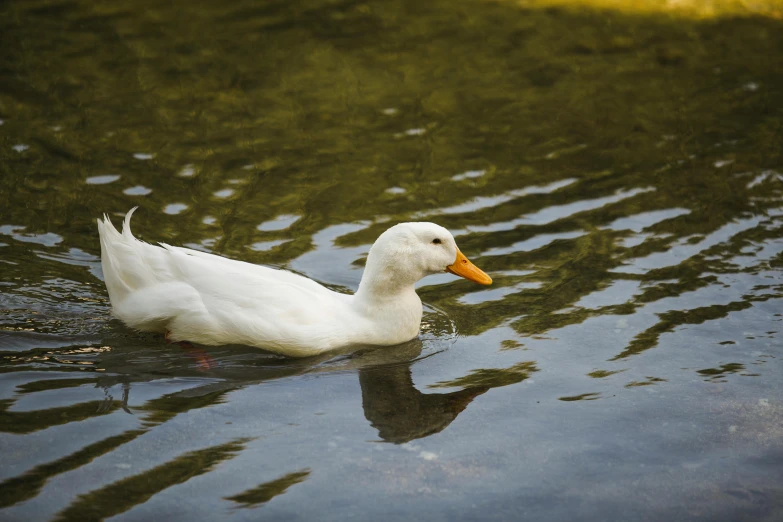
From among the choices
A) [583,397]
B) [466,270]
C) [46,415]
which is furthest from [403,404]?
[46,415]

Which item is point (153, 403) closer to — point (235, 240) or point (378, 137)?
point (235, 240)

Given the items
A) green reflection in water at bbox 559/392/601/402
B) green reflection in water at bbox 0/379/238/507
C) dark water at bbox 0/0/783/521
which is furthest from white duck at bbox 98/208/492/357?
green reflection in water at bbox 559/392/601/402

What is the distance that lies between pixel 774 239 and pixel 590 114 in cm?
352

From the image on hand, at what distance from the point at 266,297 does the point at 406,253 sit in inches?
39.6

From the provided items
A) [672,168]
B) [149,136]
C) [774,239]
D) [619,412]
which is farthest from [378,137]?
[619,412]

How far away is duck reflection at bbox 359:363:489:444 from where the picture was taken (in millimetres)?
5605

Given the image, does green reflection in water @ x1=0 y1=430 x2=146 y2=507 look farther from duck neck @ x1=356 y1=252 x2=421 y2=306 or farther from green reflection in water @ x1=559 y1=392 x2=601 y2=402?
green reflection in water @ x1=559 y1=392 x2=601 y2=402

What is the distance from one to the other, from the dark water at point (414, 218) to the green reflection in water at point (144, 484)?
1cm

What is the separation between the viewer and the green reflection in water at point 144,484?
15.1 ft

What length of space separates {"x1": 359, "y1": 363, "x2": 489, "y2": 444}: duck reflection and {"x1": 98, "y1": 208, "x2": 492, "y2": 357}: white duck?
0.41 m

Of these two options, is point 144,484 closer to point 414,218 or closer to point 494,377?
point 494,377

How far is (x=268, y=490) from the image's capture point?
4.91 meters

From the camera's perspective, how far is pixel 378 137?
10.7m

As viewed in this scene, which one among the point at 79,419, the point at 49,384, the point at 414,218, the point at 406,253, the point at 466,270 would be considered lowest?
the point at 79,419
